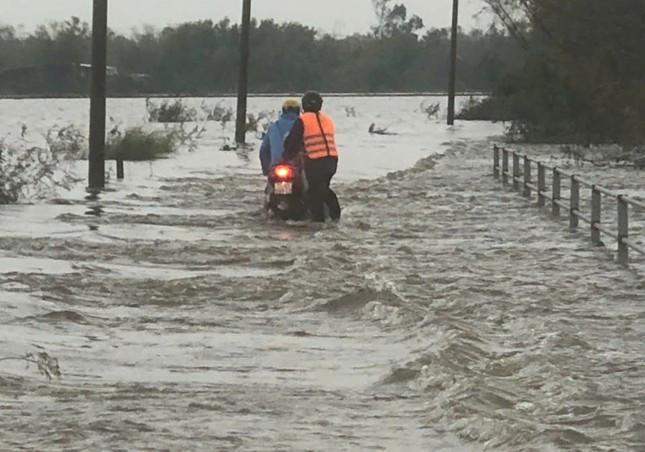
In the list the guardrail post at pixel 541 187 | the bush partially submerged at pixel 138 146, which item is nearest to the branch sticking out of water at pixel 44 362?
the guardrail post at pixel 541 187

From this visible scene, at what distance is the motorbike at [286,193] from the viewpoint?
2033 centimetres

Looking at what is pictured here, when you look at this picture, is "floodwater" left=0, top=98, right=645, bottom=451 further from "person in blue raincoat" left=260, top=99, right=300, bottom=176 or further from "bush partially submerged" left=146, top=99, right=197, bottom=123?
"bush partially submerged" left=146, top=99, right=197, bottom=123

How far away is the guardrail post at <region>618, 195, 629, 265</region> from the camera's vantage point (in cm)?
1686

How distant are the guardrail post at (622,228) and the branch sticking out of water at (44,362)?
7.34 meters

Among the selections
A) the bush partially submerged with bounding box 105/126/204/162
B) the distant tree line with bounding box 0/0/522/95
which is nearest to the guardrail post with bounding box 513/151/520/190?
the bush partially submerged with bounding box 105/126/204/162

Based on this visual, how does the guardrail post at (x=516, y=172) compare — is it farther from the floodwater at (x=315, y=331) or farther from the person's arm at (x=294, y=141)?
the person's arm at (x=294, y=141)

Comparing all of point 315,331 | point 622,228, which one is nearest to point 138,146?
point 622,228

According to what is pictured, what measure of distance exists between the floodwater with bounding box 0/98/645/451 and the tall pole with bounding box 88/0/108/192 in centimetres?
244

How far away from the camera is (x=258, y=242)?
19562mm

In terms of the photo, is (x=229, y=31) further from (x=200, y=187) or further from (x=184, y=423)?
(x=184, y=423)

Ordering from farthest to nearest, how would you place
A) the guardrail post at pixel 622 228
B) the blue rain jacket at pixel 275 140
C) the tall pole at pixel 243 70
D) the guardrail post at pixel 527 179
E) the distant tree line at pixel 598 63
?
the tall pole at pixel 243 70 → the distant tree line at pixel 598 63 → the guardrail post at pixel 527 179 → the blue rain jacket at pixel 275 140 → the guardrail post at pixel 622 228

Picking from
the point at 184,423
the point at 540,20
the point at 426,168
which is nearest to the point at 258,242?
the point at 184,423

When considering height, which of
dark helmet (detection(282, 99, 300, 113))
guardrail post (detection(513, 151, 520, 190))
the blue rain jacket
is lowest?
guardrail post (detection(513, 151, 520, 190))

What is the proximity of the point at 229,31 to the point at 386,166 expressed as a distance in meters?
91.9
